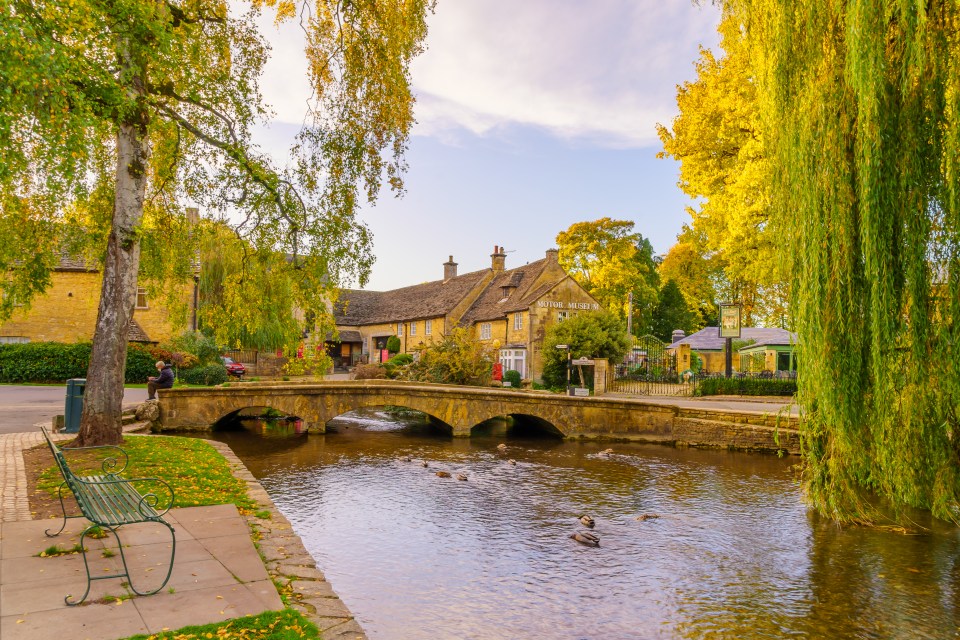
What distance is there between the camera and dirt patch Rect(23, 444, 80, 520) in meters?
7.11

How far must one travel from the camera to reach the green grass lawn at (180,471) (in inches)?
334

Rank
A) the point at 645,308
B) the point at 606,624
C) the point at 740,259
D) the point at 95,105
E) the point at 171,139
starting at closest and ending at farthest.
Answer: the point at 606,624 < the point at 95,105 < the point at 171,139 < the point at 740,259 < the point at 645,308

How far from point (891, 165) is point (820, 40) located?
7.33 ft

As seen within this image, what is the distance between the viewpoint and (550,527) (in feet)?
36.6

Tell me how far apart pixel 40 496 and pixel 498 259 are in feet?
129

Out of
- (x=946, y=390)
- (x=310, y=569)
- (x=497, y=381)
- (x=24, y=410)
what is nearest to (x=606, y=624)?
(x=310, y=569)

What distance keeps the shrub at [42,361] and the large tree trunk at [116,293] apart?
20.0 metres

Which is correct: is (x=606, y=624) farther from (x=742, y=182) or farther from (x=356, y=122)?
(x=742, y=182)

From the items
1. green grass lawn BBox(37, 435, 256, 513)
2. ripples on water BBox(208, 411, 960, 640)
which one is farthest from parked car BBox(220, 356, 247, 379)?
green grass lawn BBox(37, 435, 256, 513)

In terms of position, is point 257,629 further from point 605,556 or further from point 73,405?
point 73,405

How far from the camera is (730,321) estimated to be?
2456 cm

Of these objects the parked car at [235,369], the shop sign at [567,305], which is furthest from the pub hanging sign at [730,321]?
the parked car at [235,369]

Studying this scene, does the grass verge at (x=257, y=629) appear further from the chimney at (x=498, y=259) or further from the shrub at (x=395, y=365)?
the chimney at (x=498, y=259)

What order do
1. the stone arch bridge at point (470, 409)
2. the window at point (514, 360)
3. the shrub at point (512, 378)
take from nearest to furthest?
the stone arch bridge at point (470, 409) → the shrub at point (512, 378) → the window at point (514, 360)
